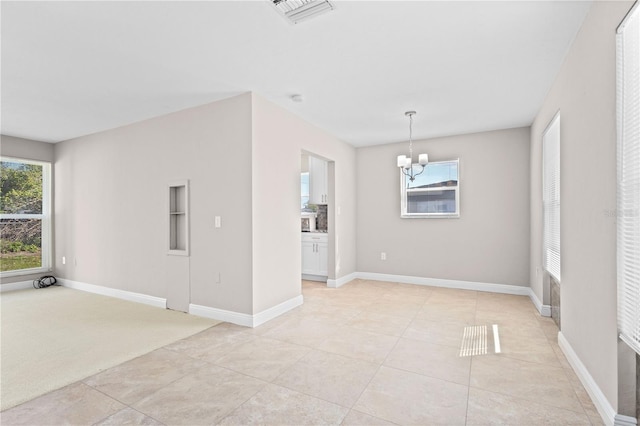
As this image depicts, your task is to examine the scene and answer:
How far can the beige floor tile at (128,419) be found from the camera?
1.82m

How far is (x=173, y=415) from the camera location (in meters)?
1.90

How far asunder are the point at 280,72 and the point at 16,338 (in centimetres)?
369

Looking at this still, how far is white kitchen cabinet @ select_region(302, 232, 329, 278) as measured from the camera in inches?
220

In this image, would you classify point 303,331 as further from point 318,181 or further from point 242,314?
point 318,181

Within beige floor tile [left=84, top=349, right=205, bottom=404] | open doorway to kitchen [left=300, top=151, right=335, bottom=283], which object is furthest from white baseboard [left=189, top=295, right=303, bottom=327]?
open doorway to kitchen [left=300, top=151, right=335, bottom=283]

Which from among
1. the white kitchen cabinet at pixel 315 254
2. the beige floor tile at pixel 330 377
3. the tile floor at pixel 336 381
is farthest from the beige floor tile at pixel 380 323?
the white kitchen cabinet at pixel 315 254

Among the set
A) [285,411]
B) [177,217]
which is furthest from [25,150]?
[285,411]

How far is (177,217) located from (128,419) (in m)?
2.70

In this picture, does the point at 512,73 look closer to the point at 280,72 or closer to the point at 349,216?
the point at 280,72

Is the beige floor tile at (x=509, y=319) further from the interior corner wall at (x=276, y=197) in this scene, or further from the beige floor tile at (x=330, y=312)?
the interior corner wall at (x=276, y=197)

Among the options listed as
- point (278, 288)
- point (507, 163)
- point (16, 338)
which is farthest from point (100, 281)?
point (507, 163)

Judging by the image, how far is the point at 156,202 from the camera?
14.1ft

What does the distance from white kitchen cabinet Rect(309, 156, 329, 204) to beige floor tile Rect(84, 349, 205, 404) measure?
11.7 feet

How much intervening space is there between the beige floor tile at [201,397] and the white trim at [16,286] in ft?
16.1
